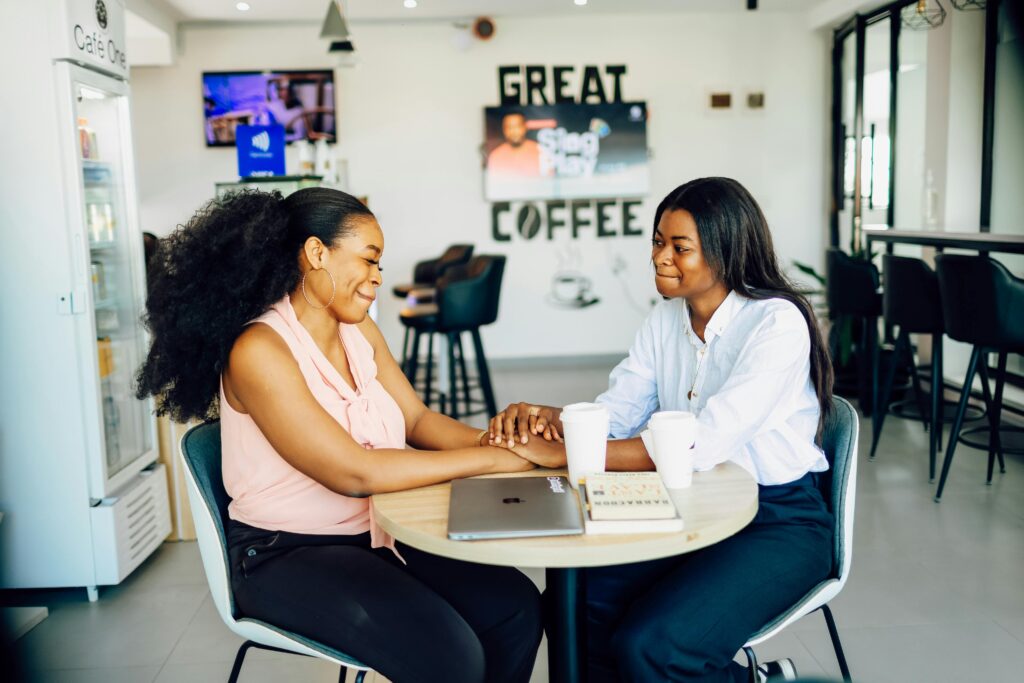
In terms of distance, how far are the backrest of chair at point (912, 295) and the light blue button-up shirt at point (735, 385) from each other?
2.44 m

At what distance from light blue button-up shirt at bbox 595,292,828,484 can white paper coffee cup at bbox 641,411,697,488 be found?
133mm

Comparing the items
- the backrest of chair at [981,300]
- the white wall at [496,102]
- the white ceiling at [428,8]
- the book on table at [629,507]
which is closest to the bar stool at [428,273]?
the white wall at [496,102]

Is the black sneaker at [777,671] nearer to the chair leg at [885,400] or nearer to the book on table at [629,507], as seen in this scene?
the book on table at [629,507]

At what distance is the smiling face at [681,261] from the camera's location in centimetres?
195

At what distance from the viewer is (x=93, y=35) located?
2.97 metres

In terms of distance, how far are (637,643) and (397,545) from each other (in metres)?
0.55

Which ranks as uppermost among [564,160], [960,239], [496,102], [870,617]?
[496,102]

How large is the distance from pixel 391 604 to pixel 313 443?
31cm

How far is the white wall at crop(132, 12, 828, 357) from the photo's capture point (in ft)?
22.9

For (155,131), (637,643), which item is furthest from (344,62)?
(637,643)

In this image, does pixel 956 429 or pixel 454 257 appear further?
pixel 454 257

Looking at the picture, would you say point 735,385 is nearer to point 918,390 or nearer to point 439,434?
point 439,434

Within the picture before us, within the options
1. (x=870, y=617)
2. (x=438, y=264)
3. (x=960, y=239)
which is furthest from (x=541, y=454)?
(x=438, y=264)

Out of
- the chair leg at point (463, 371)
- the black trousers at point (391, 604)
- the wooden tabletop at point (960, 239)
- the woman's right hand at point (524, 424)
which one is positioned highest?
the wooden tabletop at point (960, 239)
